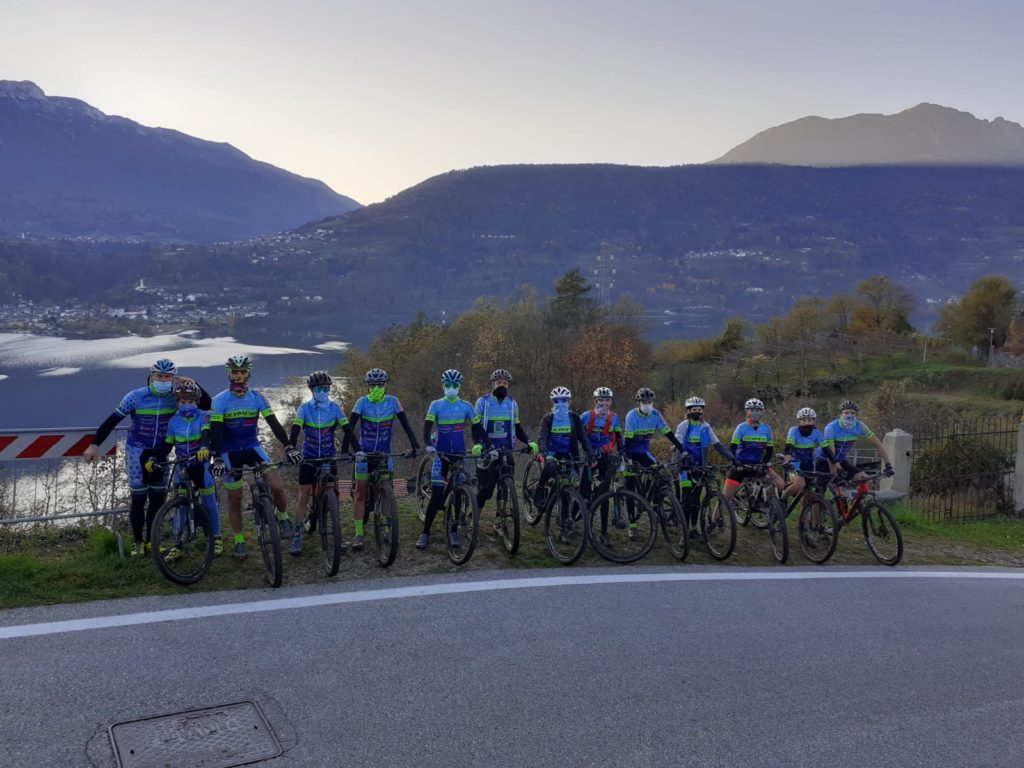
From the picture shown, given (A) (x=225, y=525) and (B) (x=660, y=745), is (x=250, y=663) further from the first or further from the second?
(A) (x=225, y=525)

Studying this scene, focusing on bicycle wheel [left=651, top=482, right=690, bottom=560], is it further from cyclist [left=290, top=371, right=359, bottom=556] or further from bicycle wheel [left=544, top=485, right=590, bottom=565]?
cyclist [left=290, top=371, right=359, bottom=556]

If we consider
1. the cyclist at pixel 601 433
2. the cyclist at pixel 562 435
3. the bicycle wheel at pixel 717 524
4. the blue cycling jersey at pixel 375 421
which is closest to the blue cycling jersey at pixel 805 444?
the bicycle wheel at pixel 717 524

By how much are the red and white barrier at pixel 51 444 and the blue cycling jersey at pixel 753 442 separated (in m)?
7.28

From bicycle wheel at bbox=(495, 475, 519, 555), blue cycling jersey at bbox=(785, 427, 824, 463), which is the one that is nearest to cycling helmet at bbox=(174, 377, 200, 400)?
bicycle wheel at bbox=(495, 475, 519, 555)

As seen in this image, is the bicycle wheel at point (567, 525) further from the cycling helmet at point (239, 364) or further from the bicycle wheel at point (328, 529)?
the cycling helmet at point (239, 364)

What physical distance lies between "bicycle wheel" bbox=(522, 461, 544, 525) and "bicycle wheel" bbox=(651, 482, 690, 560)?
1.38 m

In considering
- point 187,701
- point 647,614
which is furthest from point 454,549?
point 187,701

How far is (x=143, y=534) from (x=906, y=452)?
40.8ft

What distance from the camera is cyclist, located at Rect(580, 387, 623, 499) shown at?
29.2 ft

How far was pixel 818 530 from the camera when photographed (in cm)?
868

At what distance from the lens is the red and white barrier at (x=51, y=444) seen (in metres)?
7.10

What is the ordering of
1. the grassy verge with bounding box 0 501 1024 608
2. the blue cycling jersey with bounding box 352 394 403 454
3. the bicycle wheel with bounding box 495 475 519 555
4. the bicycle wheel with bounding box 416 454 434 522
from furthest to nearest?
the bicycle wheel with bounding box 416 454 434 522, the blue cycling jersey with bounding box 352 394 403 454, the bicycle wheel with bounding box 495 475 519 555, the grassy verge with bounding box 0 501 1024 608

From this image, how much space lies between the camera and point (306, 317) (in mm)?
135875

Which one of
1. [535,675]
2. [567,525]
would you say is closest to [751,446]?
[567,525]
